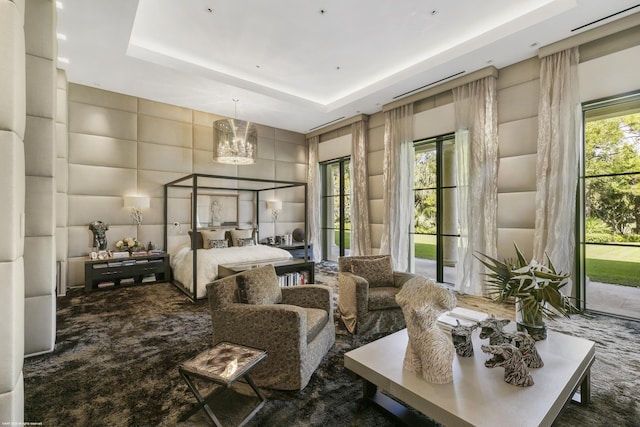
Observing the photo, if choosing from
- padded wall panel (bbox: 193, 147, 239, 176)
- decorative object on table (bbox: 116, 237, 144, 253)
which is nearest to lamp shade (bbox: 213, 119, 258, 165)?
padded wall panel (bbox: 193, 147, 239, 176)

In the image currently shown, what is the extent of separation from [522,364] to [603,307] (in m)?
3.46

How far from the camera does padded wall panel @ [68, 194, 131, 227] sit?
5.03 meters

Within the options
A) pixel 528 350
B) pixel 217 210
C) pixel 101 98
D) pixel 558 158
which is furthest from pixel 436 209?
pixel 101 98

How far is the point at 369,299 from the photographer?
308cm

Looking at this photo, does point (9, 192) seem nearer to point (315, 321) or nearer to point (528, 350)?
point (315, 321)

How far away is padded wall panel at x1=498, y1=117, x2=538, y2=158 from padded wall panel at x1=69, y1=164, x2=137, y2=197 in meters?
6.53

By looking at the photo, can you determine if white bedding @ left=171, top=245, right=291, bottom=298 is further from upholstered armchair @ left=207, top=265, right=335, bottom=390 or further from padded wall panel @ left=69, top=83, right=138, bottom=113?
padded wall panel @ left=69, top=83, right=138, bottom=113

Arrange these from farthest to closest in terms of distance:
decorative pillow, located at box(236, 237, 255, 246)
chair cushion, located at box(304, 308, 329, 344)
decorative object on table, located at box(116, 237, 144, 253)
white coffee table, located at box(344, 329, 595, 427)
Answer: decorative pillow, located at box(236, 237, 255, 246) < decorative object on table, located at box(116, 237, 144, 253) < chair cushion, located at box(304, 308, 329, 344) < white coffee table, located at box(344, 329, 595, 427)

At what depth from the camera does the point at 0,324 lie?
1.21m

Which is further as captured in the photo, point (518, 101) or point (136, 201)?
point (136, 201)

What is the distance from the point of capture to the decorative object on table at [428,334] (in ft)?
5.19

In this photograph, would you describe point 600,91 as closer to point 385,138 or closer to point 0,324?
point 385,138

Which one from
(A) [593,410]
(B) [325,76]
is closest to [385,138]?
(B) [325,76]

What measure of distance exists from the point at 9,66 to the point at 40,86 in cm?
179
